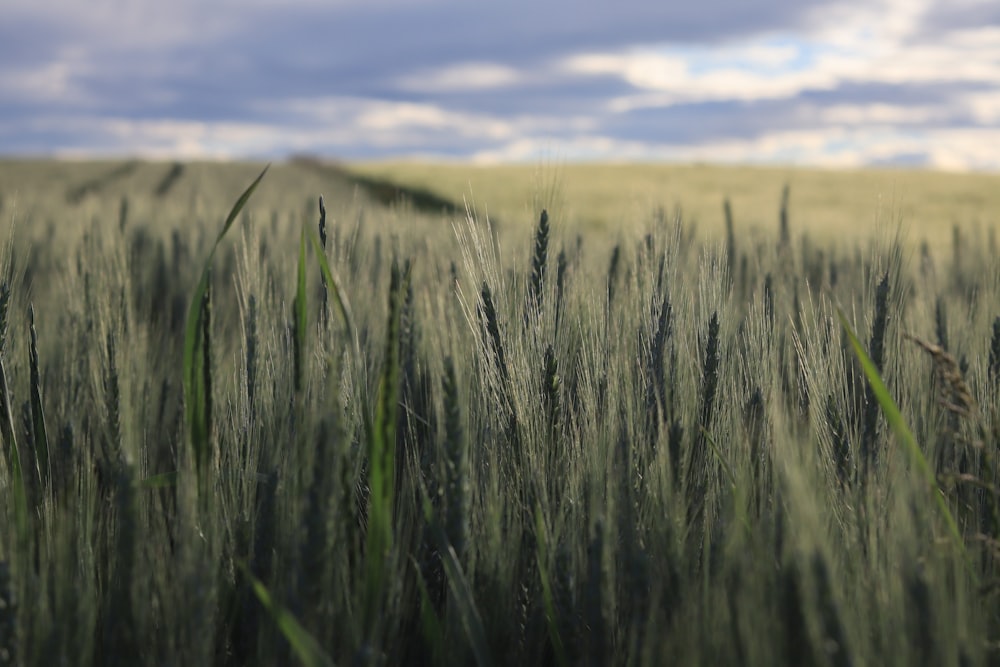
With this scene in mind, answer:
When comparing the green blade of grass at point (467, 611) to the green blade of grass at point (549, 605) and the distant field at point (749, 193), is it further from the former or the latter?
the distant field at point (749, 193)

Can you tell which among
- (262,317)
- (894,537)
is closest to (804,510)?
(894,537)

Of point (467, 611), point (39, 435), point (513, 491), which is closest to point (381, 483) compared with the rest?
point (467, 611)

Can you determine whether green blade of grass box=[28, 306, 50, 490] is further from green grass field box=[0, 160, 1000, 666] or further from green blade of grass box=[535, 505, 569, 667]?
green blade of grass box=[535, 505, 569, 667]

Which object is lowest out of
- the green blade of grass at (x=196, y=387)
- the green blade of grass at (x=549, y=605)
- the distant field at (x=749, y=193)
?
the green blade of grass at (x=549, y=605)

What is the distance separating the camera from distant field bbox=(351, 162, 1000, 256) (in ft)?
34.8

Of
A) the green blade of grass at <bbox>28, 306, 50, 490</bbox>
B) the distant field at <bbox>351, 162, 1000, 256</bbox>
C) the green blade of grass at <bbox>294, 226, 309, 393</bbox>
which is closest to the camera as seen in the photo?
the green blade of grass at <bbox>294, 226, 309, 393</bbox>

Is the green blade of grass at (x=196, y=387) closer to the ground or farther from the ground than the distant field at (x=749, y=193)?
closer to the ground

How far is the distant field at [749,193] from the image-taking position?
10.6 m

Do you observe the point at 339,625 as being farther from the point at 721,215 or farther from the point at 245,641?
the point at 721,215

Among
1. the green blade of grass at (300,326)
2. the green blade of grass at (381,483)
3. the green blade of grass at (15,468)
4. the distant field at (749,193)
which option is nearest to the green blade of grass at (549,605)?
the green blade of grass at (381,483)

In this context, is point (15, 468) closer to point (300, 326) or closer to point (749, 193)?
point (300, 326)

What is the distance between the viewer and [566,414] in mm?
1583

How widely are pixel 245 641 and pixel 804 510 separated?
863 mm

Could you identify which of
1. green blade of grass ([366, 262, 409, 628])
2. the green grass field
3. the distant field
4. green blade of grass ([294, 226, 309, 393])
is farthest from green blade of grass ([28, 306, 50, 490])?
the distant field
